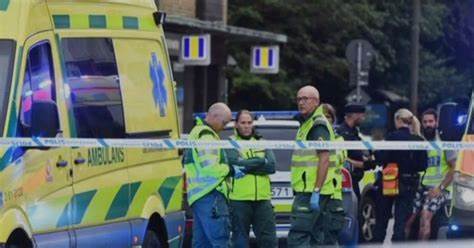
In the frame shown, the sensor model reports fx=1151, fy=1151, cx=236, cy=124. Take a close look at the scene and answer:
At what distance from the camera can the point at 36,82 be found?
826 centimetres

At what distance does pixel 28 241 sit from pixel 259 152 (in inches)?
134

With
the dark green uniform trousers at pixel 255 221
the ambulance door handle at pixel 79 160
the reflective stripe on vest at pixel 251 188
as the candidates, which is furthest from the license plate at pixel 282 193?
the ambulance door handle at pixel 79 160

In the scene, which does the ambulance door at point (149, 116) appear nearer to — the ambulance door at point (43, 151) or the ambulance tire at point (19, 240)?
the ambulance door at point (43, 151)

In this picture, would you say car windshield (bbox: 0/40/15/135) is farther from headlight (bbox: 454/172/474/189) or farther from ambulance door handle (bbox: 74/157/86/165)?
headlight (bbox: 454/172/474/189)

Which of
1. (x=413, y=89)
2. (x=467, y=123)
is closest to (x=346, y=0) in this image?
(x=413, y=89)

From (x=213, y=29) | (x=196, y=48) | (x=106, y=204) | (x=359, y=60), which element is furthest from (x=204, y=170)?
(x=213, y=29)

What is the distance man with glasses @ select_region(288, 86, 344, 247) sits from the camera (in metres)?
9.91

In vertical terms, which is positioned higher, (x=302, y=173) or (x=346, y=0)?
(x=346, y=0)

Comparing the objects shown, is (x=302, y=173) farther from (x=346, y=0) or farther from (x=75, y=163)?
(x=346, y=0)

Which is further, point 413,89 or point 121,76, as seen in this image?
point 413,89

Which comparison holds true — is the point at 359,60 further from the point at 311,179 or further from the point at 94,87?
the point at 94,87

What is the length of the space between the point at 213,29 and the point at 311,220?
550 inches

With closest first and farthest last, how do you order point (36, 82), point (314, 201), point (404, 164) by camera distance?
point (36, 82), point (314, 201), point (404, 164)

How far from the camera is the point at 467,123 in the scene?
11695mm
